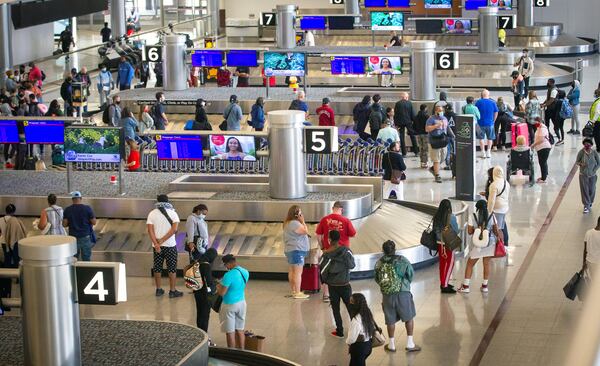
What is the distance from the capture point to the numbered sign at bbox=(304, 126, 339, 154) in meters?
13.3

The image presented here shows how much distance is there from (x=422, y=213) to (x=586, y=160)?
2594 mm

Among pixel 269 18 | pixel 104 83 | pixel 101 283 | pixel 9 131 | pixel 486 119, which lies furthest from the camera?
pixel 269 18

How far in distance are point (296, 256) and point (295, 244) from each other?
221mm

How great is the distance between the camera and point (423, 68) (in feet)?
77.3

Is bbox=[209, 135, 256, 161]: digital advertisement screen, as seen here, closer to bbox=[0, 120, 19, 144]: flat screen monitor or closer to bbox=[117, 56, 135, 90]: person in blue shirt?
bbox=[0, 120, 19, 144]: flat screen monitor

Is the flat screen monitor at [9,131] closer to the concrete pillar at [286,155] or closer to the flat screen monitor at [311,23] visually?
the concrete pillar at [286,155]

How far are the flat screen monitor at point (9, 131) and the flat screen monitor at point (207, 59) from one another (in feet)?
39.4

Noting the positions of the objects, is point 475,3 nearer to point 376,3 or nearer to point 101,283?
point 376,3

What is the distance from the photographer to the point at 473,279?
12734 millimetres

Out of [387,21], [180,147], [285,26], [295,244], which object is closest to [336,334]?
[295,244]

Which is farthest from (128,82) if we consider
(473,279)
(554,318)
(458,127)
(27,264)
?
(27,264)

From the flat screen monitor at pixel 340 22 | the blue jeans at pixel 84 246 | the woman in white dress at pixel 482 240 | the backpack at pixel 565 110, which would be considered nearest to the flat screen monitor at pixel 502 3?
the flat screen monitor at pixel 340 22

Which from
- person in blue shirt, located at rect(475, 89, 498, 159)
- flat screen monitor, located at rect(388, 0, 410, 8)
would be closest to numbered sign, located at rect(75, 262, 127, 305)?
person in blue shirt, located at rect(475, 89, 498, 159)

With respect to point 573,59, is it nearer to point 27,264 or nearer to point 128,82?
point 128,82
